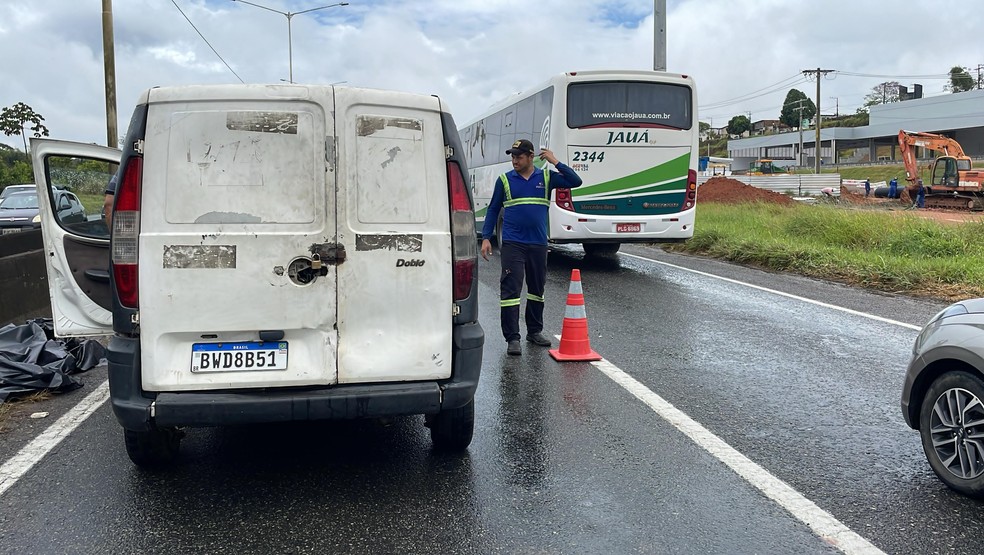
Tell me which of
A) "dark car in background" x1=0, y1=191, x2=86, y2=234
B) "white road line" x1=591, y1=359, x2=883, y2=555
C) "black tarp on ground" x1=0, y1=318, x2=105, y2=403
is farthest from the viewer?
"dark car in background" x1=0, y1=191, x2=86, y2=234

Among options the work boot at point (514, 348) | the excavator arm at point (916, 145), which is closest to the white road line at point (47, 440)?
the work boot at point (514, 348)

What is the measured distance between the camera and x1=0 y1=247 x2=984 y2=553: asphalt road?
3520mm

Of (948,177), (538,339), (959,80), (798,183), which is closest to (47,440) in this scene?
(538,339)

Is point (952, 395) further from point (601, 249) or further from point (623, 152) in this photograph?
point (601, 249)

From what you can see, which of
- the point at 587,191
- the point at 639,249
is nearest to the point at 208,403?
the point at 587,191

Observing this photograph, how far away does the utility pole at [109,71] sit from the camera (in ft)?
58.3

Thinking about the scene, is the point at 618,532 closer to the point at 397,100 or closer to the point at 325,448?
the point at 325,448

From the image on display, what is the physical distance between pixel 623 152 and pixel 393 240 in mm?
10072

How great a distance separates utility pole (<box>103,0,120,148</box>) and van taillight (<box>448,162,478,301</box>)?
15948 millimetres

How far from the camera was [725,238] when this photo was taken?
16.2 metres

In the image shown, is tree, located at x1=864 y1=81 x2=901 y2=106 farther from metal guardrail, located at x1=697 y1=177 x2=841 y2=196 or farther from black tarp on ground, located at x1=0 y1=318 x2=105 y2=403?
black tarp on ground, located at x1=0 y1=318 x2=105 y2=403

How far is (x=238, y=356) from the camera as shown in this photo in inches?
152

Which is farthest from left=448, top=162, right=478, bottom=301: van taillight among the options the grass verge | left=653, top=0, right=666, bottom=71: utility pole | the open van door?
left=653, top=0, right=666, bottom=71: utility pole

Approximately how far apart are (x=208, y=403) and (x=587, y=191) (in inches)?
406
